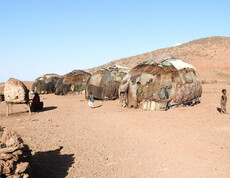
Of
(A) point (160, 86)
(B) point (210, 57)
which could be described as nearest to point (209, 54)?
(B) point (210, 57)

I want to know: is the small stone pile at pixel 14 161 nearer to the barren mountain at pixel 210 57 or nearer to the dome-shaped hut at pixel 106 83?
the dome-shaped hut at pixel 106 83

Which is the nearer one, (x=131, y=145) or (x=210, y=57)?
(x=131, y=145)

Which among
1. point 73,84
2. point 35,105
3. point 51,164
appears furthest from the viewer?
point 73,84

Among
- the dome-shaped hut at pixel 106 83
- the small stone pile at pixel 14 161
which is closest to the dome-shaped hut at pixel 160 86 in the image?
the dome-shaped hut at pixel 106 83

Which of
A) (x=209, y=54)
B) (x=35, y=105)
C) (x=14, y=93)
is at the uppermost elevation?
(x=209, y=54)

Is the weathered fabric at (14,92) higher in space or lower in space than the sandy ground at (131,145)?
higher

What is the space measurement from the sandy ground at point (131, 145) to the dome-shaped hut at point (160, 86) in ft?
5.33

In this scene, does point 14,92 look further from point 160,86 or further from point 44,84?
point 44,84

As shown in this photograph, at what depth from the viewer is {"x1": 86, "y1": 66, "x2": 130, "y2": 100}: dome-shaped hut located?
Answer: 17266 millimetres

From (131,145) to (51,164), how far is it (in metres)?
2.42

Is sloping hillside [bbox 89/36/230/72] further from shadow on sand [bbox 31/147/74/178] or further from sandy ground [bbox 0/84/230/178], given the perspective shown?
shadow on sand [bbox 31/147/74/178]

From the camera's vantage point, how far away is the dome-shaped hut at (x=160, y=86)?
11.9m

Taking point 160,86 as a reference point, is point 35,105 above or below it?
below

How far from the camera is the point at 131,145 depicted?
6.51 meters
